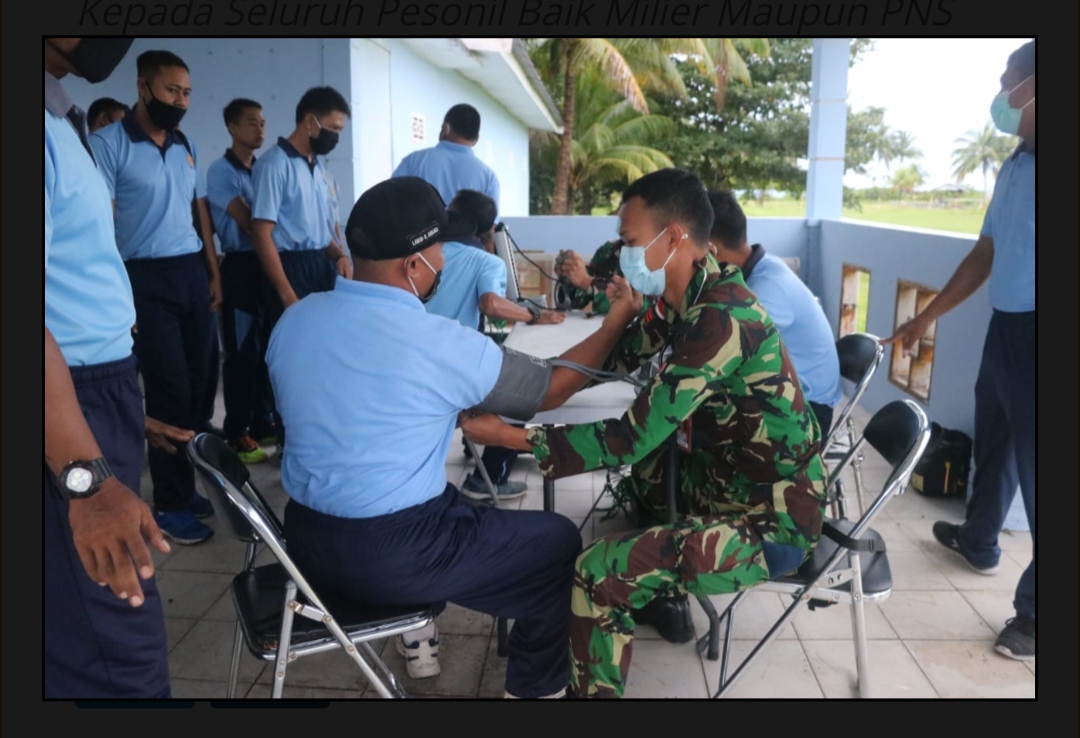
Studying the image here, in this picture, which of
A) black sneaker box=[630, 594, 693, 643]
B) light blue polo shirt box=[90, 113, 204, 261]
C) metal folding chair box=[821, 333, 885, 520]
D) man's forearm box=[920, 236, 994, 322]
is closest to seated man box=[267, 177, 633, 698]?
black sneaker box=[630, 594, 693, 643]

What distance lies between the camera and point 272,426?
448 cm

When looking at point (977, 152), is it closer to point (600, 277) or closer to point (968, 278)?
point (968, 278)

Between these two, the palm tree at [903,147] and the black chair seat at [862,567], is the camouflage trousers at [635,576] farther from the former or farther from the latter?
the palm tree at [903,147]

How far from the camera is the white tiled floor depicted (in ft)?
7.50

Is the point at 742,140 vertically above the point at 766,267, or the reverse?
the point at 742,140

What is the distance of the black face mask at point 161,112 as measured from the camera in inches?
120

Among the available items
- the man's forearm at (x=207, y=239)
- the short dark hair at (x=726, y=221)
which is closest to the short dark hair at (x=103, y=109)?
the man's forearm at (x=207, y=239)

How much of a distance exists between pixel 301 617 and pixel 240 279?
2864 mm

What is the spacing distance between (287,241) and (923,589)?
10.4ft

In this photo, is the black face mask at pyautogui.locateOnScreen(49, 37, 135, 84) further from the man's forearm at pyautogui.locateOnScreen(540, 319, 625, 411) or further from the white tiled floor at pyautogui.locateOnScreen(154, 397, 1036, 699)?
the white tiled floor at pyautogui.locateOnScreen(154, 397, 1036, 699)

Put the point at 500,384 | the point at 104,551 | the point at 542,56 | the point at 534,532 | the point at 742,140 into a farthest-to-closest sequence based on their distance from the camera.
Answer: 1. the point at 742,140
2. the point at 542,56
3. the point at 534,532
4. the point at 500,384
5. the point at 104,551

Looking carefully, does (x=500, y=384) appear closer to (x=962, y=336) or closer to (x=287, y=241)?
(x=287, y=241)

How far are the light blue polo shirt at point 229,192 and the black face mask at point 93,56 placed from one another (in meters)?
2.75
